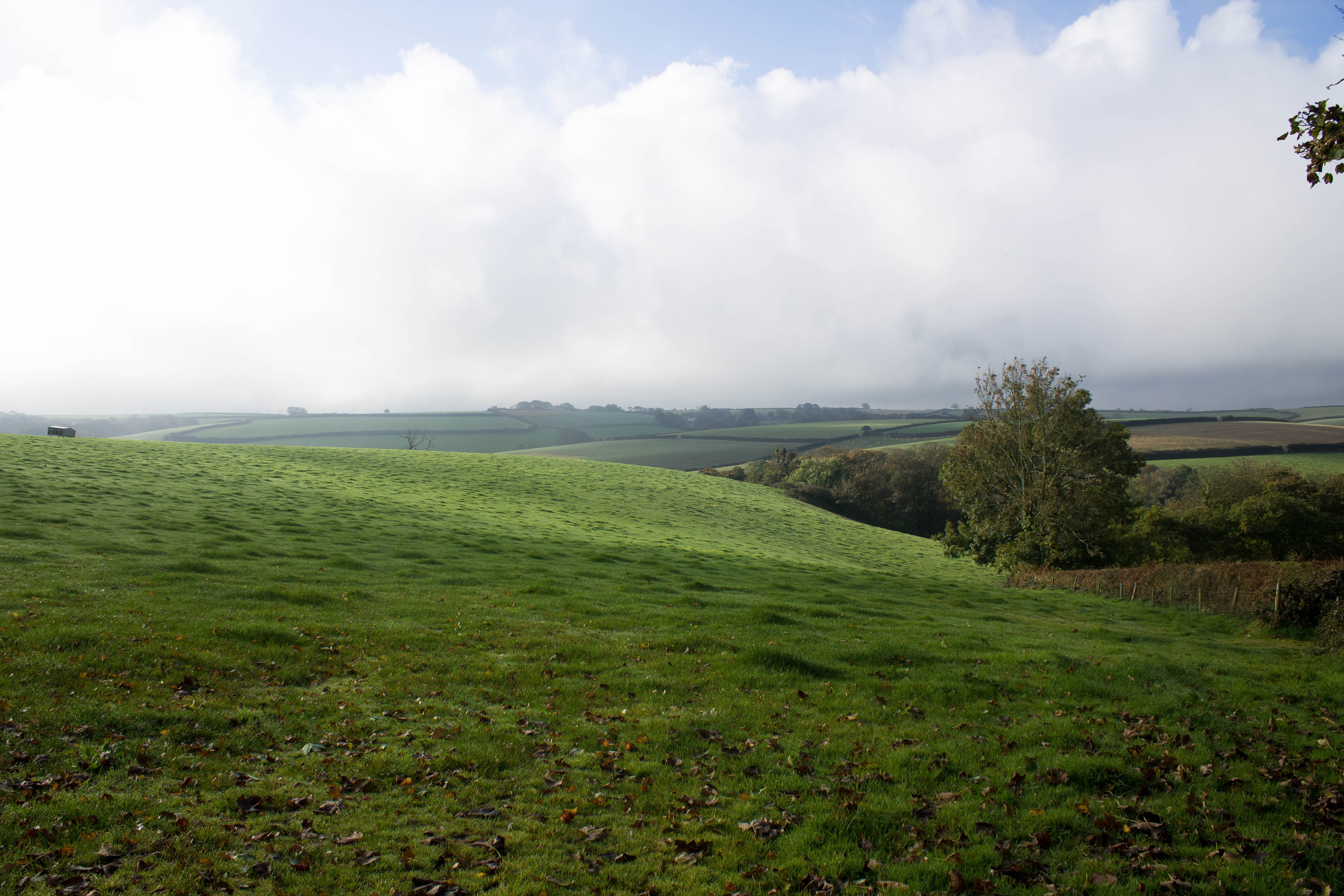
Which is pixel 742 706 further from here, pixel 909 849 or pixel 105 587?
pixel 105 587

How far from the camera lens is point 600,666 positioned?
45.9ft

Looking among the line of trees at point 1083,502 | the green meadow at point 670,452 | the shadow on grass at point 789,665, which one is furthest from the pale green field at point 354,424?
the shadow on grass at point 789,665

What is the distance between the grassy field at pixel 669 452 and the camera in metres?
125

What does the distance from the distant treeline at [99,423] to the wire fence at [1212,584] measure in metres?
187

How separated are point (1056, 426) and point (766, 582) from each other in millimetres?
24765

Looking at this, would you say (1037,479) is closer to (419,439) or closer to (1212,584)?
(1212,584)

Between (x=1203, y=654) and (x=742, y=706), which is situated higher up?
(x=742, y=706)

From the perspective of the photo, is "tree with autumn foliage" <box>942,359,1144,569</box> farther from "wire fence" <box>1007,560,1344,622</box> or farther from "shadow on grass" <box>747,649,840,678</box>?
"shadow on grass" <box>747,649,840,678</box>

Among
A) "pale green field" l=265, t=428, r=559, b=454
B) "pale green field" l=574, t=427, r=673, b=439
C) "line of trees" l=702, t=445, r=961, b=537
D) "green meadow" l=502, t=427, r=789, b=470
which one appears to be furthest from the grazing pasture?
"line of trees" l=702, t=445, r=961, b=537

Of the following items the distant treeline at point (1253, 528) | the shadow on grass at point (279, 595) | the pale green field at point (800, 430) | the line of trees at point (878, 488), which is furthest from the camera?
the pale green field at point (800, 430)

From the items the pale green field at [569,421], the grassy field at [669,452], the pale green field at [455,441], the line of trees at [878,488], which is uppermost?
the pale green field at [569,421]

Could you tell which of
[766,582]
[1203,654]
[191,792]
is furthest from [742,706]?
[766,582]

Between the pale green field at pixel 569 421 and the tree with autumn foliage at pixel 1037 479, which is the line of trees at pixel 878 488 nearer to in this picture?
the tree with autumn foliage at pixel 1037 479

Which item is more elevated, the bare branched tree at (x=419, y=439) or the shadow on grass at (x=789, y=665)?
the bare branched tree at (x=419, y=439)
